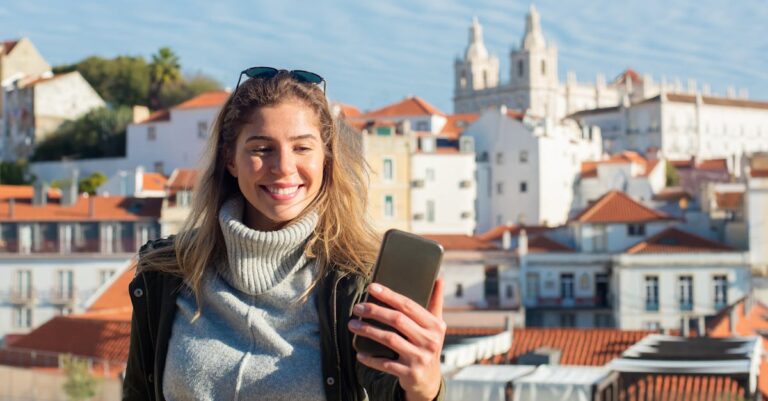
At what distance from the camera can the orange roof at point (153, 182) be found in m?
59.8

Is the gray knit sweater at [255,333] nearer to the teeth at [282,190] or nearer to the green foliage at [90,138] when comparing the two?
the teeth at [282,190]

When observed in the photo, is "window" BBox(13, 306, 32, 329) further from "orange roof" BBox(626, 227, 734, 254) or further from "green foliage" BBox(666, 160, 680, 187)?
"green foliage" BBox(666, 160, 680, 187)

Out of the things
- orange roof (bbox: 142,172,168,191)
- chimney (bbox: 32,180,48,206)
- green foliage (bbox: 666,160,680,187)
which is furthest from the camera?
green foliage (bbox: 666,160,680,187)

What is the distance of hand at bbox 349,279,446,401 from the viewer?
8.05 ft

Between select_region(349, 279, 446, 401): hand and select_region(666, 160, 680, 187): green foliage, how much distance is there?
76.9 m

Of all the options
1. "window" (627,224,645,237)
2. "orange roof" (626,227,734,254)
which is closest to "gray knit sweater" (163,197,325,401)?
"orange roof" (626,227,734,254)

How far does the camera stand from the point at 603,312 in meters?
46.9

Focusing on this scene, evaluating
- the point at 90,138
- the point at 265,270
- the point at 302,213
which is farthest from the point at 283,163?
the point at 90,138

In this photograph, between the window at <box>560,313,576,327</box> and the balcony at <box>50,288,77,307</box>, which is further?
the window at <box>560,313,576,327</box>

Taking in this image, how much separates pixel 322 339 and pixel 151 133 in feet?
217

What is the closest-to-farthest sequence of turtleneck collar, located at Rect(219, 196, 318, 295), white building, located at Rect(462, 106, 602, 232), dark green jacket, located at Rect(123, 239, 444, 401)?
dark green jacket, located at Rect(123, 239, 444, 401) < turtleneck collar, located at Rect(219, 196, 318, 295) < white building, located at Rect(462, 106, 602, 232)

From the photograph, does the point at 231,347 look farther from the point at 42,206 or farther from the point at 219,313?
the point at 42,206

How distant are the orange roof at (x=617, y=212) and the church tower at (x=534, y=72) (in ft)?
271

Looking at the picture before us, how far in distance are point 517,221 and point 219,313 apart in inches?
2533
